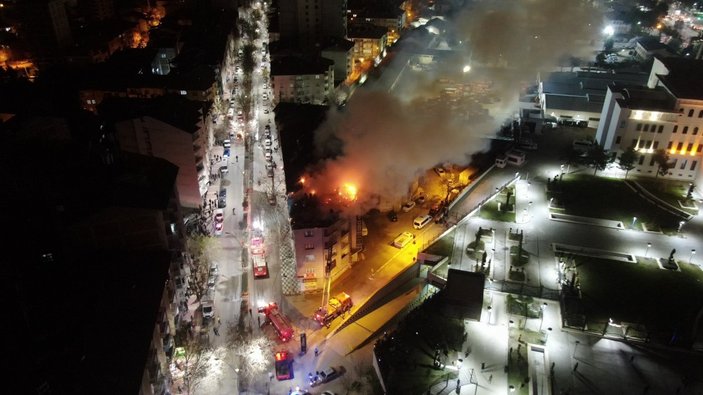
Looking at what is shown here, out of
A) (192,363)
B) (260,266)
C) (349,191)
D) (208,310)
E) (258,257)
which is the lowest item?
(192,363)

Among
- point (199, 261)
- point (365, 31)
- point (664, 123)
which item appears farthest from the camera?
point (365, 31)

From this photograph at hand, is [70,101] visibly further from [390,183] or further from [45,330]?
[45,330]

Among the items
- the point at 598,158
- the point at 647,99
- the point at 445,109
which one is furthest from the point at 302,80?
the point at 647,99

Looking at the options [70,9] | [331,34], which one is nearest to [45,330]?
[331,34]

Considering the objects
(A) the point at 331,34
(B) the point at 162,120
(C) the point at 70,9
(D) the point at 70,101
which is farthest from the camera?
(C) the point at 70,9

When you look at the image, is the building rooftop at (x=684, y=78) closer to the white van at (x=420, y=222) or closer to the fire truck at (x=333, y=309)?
the white van at (x=420, y=222)

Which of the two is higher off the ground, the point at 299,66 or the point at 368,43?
the point at 368,43

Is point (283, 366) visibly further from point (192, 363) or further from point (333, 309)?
point (333, 309)
